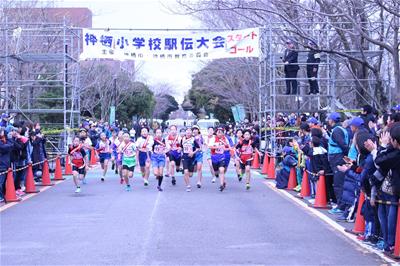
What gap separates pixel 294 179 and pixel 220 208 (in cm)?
433

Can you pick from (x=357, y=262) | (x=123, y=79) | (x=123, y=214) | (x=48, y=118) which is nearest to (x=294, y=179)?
(x=123, y=214)

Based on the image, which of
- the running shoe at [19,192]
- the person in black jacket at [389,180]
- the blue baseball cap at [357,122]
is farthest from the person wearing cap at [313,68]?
the person in black jacket at [389,180]

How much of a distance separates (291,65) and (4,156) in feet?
32.3

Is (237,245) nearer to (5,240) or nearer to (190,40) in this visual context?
(5,240)

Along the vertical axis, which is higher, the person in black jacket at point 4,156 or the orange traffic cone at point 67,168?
the person in black jacket at point 4,156

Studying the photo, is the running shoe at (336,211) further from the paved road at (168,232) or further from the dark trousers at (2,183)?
the dark trousers at (2,183)

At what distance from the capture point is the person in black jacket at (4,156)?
13414 millimetres

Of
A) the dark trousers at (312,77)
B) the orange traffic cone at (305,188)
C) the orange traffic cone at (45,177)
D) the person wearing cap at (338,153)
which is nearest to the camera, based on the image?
the person wearing cap at (338,153)

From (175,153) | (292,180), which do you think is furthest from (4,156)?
(292,180)

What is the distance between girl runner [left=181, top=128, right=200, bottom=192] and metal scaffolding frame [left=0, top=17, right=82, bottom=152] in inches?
250

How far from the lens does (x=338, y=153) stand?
11.7 m

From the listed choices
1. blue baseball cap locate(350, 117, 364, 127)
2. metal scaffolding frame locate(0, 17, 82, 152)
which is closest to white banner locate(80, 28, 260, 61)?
metal scaffolding frame locate(0, 17, 82, 152)

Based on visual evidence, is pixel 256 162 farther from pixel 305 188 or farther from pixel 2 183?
pixel 2 183

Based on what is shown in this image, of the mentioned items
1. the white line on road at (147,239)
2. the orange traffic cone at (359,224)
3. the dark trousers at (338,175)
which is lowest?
the white line on road at (147,239)
